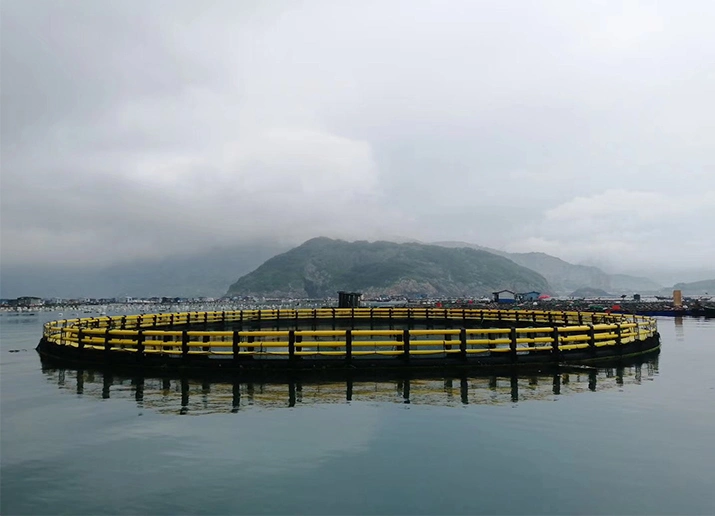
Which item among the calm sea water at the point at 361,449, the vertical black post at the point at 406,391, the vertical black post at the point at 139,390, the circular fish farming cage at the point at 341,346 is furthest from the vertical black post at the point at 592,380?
the vertical black post at the point at 139,390

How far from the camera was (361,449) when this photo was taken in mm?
10508

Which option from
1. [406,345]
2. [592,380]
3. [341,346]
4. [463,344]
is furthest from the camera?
[341,346]

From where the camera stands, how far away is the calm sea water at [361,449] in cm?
810

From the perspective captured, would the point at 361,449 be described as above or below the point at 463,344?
below

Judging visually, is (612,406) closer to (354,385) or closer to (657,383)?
(657,383)

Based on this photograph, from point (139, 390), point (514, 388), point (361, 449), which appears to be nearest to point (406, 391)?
point (514, 388)

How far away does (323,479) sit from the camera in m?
8.92

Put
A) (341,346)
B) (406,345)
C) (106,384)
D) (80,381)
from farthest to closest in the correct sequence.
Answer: (341,346), (406,345), (80,381), (106,384)

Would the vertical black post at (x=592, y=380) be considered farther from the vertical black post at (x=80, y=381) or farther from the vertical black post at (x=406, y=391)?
the vertical black post at (x=80, y=381)

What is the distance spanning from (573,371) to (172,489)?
61.4ft

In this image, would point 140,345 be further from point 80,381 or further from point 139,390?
point 139,390

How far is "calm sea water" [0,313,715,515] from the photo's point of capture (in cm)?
810

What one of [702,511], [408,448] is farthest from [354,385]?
[702,511]

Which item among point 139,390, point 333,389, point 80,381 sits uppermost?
point 333,389
